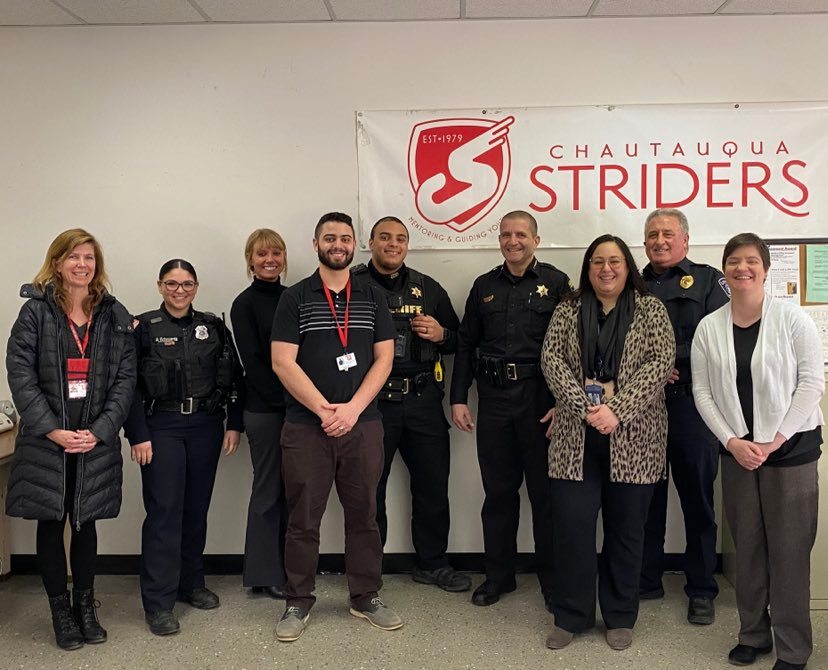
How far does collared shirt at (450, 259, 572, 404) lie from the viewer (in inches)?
112

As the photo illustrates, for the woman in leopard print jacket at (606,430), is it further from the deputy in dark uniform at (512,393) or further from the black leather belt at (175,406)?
the black leather belt at (175,406)

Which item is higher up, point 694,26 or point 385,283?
point 694,26

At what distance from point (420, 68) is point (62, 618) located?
120 inches

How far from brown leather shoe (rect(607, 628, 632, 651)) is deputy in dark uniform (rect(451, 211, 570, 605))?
0.44 metres

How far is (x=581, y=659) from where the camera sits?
2.44 m

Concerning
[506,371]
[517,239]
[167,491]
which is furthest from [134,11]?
[506,371]

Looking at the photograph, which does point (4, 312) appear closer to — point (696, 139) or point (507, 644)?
point (507, 644)

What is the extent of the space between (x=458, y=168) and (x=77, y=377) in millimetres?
2051

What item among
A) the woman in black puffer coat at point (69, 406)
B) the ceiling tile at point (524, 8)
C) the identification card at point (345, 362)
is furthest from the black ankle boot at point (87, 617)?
the ceiling tile at point (524, 8)

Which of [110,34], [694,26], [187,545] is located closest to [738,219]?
[694,26]

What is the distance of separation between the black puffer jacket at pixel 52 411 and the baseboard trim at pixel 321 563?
3.20ft

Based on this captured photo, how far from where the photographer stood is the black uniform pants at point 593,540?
2.44m

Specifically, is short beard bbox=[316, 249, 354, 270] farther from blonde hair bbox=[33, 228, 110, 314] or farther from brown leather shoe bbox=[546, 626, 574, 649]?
brown leather shoe bbox=[546, 626, 574, 649]

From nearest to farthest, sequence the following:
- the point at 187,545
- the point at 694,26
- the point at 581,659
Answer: the point at 581,659 → the point at 187,545 → the point at 694,26
